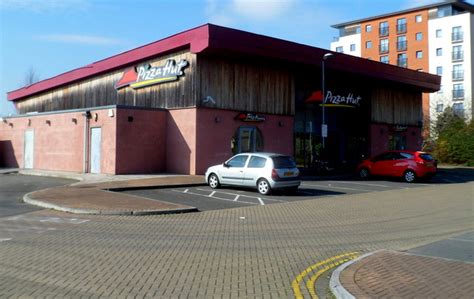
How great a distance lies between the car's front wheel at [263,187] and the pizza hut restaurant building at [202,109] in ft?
22.4

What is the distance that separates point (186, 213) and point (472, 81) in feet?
222

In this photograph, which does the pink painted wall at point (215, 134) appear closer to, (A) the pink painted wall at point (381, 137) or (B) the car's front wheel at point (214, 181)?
(B) the car's front wheel at point (214, 181)

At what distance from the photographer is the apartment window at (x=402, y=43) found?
75.1 metres

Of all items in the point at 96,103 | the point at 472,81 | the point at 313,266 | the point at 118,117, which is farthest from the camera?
the point at 472,81

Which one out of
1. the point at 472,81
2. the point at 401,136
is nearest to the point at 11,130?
the point at 401,136

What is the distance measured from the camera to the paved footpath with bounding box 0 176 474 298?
19.4 feet

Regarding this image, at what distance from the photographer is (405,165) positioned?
963 inches

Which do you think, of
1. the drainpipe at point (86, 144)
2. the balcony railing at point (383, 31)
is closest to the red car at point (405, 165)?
the drainpipe at point (86, 144)

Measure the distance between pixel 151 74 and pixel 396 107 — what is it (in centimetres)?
2017

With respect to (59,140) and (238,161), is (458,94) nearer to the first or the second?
(59,140)

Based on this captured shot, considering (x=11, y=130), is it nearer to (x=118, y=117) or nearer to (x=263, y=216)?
(x=118, y=117)

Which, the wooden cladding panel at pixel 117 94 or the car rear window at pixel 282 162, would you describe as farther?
the wooden cladding panel at pixel 117 94

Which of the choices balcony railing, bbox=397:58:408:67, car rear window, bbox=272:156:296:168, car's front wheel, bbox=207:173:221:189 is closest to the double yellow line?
car rear window, bbox=272:156:296:168

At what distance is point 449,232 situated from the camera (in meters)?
10.2
